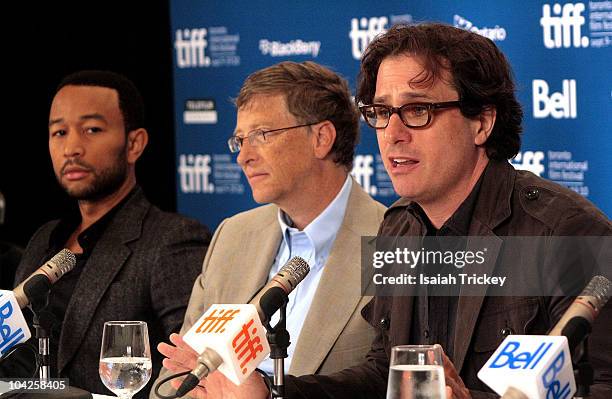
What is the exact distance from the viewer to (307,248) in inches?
133

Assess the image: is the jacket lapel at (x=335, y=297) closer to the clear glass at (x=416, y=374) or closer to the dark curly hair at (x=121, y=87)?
the dark curly hair at (x=121, y=87)

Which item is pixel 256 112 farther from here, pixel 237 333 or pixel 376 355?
pixel 237 333

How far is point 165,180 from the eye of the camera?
5.77 meters

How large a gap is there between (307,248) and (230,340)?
1447 millimetres

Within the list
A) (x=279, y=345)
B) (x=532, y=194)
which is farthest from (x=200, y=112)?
(x=279, y=345)

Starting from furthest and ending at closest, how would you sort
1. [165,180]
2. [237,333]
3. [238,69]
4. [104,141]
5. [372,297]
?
[165,180]
[238,69]
[104,141]
[372,297]
[237,333]

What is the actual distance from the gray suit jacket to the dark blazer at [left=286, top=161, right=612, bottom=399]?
30 cm

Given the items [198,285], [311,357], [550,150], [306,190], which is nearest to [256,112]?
[306,190]

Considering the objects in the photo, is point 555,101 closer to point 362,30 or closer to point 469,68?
point 362,30

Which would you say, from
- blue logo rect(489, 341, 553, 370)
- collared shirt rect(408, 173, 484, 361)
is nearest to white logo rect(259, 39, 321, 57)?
collared shirt rect(408, 173, 484, 361)

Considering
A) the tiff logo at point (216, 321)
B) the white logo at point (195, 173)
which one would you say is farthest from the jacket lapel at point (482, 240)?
the white logo at point (195, 173)

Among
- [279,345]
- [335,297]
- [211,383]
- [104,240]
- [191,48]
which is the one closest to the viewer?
[279,345]

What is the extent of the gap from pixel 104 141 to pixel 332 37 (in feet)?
4.65

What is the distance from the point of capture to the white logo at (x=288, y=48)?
4.95m
